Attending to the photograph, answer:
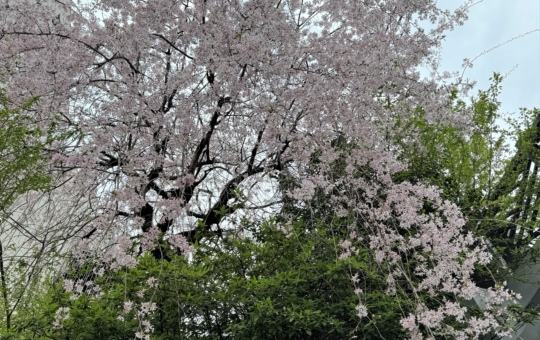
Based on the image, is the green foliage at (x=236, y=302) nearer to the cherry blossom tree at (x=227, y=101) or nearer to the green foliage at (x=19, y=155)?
the cherry blossom tree at (x=227, y=101)

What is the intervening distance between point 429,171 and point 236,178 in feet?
7.15

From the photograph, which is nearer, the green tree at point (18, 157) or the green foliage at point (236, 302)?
the green foliage at point (236, 302)

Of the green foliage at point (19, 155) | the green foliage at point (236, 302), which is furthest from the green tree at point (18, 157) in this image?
the green foliage at point (236, 302)

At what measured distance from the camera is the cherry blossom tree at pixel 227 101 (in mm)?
3936

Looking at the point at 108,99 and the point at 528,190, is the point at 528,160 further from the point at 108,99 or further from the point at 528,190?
the point at 108,99

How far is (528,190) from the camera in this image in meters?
5.04

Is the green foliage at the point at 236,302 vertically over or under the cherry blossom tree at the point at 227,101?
under

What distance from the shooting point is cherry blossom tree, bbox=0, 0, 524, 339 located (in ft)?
12.9

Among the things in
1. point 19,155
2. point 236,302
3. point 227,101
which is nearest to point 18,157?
point 19,155

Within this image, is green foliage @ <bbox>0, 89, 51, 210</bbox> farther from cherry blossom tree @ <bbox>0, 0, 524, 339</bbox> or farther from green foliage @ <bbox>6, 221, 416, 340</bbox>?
green foliage @ <bbox>6, 221, 416, 340</bbox>

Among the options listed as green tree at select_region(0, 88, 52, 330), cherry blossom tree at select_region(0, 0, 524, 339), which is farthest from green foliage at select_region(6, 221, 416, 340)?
green tree at select_region(0, 88, 52, 330)

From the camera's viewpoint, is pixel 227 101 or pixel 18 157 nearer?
pixel 18 157

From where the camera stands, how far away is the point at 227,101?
14.4 ft

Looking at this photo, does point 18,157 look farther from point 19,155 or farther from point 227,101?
point 227,101
